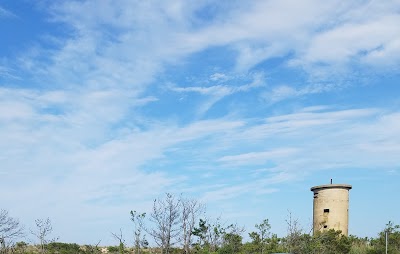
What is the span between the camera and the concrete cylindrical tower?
29.4m

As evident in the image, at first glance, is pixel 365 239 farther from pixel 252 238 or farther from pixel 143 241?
pixel 143 241

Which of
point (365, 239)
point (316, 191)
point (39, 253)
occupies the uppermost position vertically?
point (316, 191)

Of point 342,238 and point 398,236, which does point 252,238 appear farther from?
point 398,236

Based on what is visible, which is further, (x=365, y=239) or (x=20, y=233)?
(x=20, y=233)

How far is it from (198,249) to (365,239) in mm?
10537

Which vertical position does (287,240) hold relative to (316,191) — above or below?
below

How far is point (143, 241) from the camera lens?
32750mm

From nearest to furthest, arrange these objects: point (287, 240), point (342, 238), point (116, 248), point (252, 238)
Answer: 1. point (342, 238)
2. point (287, 240)
3. point (252, 238)
4. point (116, 248)

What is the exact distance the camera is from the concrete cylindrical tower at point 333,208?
2942cm

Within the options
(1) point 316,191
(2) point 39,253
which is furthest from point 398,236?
(2) point 39,253

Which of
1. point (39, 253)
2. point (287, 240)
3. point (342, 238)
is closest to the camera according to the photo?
point (342, 238)

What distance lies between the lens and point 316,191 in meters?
30.6

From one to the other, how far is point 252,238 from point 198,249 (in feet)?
12.1

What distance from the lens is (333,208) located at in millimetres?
29438
